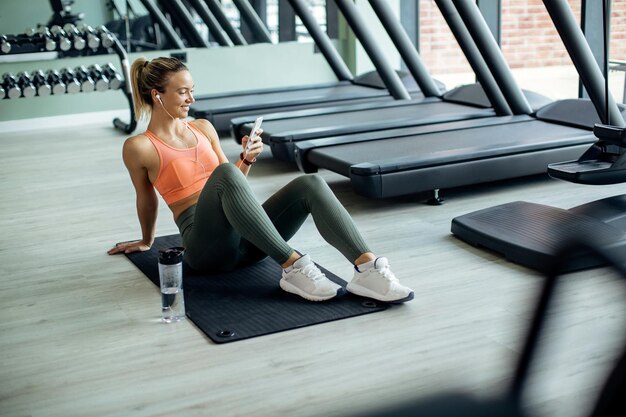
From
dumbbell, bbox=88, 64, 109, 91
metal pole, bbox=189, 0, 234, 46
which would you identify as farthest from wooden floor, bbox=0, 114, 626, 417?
metal pole, bbox=189, 0, 234, 46

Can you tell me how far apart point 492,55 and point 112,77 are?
10.4ft

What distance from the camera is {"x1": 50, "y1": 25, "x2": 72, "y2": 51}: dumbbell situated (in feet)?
22.4

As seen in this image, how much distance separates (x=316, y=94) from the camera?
7074 mm

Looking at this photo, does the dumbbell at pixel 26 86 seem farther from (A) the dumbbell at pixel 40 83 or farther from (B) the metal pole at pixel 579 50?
(B) the metal pole at pixel 579 50

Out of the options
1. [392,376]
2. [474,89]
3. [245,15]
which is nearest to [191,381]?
[392,376]

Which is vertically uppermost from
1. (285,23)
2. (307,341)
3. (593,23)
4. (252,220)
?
(285,23)

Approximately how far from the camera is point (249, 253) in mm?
3357

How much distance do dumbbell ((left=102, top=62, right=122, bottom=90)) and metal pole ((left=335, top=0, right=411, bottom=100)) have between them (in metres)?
1.88

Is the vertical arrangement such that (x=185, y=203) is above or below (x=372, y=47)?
below

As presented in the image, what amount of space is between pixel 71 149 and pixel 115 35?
127 cm

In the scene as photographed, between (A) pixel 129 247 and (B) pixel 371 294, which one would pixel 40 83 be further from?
(B) pixel 371 294

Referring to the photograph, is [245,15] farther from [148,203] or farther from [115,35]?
[148,203]

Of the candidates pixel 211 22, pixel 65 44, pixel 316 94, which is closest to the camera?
pixel 65 44

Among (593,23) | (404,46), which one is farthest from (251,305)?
(404,46)
